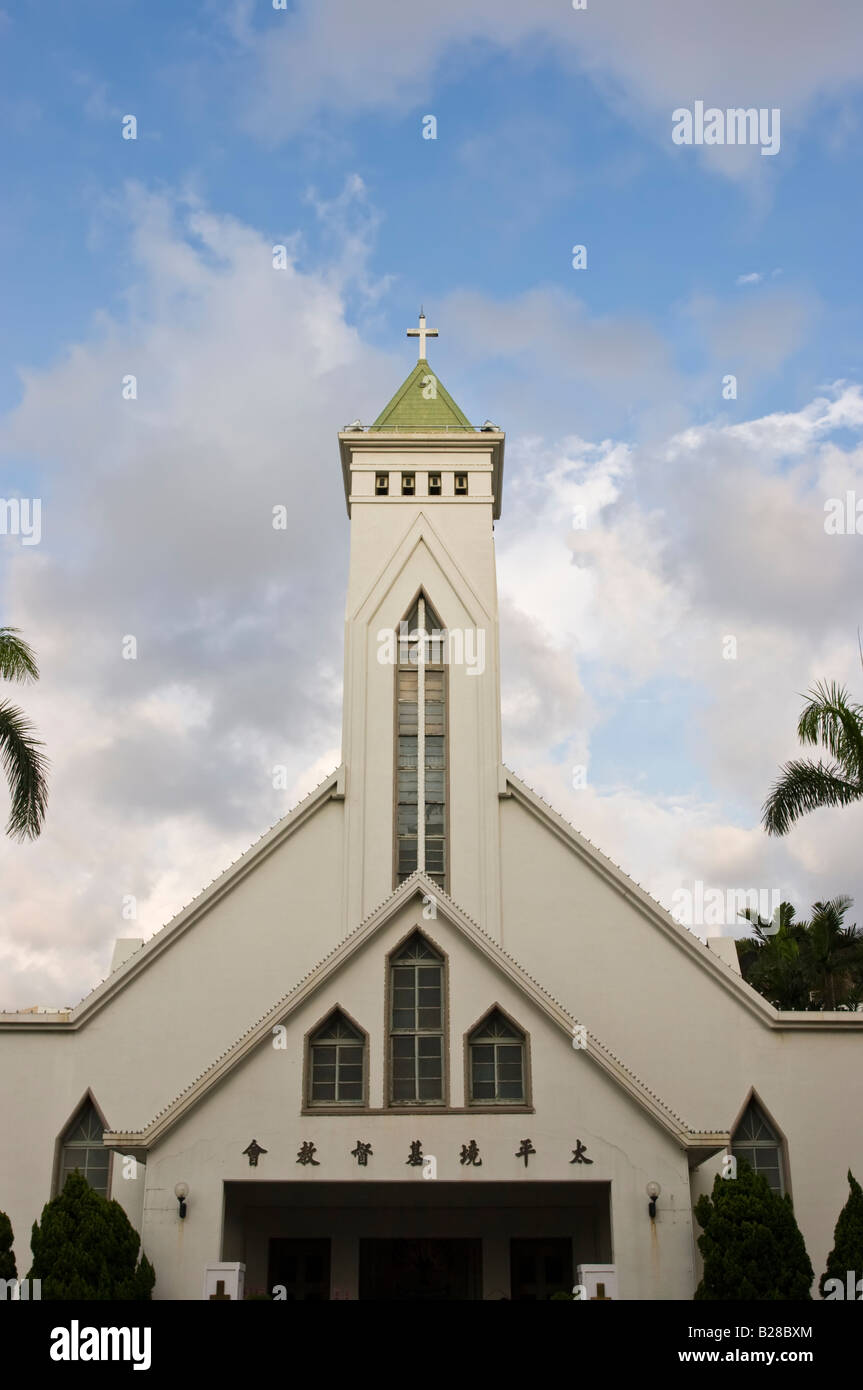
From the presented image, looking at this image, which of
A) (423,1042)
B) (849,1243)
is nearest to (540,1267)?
(423,1042)

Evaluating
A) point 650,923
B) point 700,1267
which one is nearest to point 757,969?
point 650,923

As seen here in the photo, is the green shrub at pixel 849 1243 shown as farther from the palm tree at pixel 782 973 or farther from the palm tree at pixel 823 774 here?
the palm tree at pixel 782 973

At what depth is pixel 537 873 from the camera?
80.9 ft

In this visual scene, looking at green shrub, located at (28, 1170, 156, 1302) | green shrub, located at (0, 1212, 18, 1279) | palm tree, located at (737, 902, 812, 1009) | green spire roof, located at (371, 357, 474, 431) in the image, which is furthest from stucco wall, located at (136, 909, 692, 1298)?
palm tree, located at (737, 902, 812, 1009)

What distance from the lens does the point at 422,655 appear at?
27281 mm

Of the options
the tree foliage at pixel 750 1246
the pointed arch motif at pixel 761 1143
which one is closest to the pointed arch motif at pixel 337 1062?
the tree foliage at pixel 750 1246

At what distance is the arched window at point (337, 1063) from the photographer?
1906 cm

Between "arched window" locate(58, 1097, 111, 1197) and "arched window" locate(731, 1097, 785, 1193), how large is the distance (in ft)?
35.4

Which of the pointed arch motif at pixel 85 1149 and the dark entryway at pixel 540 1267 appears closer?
the dark entryway at pixel 540 1267

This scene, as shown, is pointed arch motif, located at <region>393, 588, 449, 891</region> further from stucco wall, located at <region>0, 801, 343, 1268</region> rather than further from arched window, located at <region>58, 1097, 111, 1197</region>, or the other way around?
Answer: arched window, located at <region>58, 1097, 111, 1197</region>

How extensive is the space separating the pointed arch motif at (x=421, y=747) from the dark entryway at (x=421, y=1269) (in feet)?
20.6

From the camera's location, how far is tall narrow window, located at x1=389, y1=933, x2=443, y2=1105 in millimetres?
19125

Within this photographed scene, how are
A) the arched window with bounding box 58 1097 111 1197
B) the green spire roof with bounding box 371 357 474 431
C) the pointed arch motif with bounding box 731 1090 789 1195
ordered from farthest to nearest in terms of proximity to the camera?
the green spire roof with bounding box 371 357 474 431 → the arched window with bounding box 58 1097 111 1197 → the pointed arch motif with bounding box 731 1090 789 1195

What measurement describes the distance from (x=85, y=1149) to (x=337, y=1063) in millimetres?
6102
